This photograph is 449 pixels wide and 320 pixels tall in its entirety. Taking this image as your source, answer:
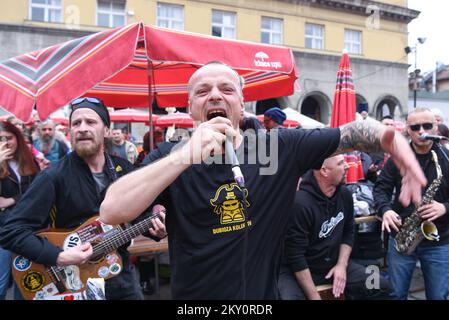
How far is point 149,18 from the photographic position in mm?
17906

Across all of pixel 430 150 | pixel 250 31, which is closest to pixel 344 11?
pixel 250 31

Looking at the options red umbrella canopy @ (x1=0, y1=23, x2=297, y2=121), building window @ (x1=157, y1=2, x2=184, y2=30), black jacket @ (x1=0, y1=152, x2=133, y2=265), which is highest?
building window @ (x1=157, y1=2, x2=184, y2=30)

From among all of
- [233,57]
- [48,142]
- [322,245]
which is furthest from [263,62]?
[48,142]

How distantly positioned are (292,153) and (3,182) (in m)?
3.34

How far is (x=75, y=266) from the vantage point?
114 inches

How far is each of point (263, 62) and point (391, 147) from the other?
2899 mm

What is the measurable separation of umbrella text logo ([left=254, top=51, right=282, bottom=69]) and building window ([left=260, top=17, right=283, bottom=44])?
17.0m

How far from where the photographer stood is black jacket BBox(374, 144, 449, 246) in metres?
3.72

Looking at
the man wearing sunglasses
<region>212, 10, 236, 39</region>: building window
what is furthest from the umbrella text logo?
<region>212, 10, 236, 39</region>: building window

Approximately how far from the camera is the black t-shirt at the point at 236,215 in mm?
1749

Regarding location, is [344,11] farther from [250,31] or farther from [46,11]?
[46,11]

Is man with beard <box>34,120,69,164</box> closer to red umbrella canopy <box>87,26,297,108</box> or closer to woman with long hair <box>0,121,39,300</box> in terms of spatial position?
red umbrella canopy <box>87,26,297,108</box>

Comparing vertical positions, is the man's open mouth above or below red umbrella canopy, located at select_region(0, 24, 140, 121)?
below

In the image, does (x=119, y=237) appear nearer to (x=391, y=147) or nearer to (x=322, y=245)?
(x=322, y=245)
